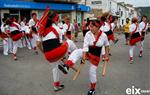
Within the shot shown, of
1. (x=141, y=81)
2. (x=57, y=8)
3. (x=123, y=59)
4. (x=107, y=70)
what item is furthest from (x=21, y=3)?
(x=141, y=81)

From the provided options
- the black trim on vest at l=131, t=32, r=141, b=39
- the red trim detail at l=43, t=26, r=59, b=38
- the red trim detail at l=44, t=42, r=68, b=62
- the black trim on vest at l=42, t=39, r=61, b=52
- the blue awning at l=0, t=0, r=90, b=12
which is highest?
the blue awning at l=0, t=0, r=90, b=12

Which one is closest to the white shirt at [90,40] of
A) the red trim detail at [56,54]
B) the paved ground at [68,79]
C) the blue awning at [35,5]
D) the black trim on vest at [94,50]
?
the black trim on vest at [94,50]

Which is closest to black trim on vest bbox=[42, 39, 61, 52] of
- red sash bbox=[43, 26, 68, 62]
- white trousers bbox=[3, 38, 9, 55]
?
red sash bbox=[43, 26, 68, 62]

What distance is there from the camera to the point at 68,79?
8.70m

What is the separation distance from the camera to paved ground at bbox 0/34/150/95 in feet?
24.4

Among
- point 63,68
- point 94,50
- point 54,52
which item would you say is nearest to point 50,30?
point 54,52

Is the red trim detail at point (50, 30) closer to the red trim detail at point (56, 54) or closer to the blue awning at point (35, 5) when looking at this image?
the red trim detail at point (56, 54)

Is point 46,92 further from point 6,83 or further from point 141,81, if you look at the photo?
point 141,81

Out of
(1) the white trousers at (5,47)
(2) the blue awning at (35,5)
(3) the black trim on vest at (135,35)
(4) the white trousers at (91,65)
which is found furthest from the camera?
(2) the blue awning at (35,5)

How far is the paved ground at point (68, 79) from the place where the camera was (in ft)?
24.4

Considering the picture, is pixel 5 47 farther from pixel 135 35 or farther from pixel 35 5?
pixel 35 5

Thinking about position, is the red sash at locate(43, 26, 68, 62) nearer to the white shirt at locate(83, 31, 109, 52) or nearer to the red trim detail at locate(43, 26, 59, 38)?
the red trim detail at locate(43, 26, 59, 38)

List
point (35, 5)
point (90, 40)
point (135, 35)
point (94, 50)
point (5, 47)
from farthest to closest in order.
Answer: point (35, 5), point (5, 47), point (135, 35), point (94, 50), point (90, 40)

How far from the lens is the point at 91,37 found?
688 centimetres
